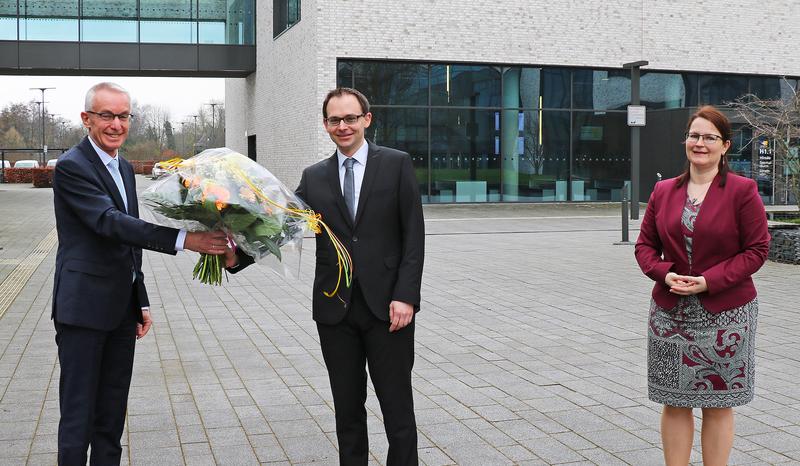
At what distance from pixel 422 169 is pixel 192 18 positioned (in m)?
11.5

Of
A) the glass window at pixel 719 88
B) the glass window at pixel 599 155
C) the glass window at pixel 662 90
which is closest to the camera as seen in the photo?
the glass window at pixel 599 155

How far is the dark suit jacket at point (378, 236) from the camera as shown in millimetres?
3854

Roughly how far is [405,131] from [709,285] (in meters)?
23.1

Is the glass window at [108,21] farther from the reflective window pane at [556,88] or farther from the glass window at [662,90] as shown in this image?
the glass window at [662,90]

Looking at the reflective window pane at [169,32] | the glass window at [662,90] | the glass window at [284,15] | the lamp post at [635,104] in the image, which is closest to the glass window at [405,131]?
the glass window at [284,15]

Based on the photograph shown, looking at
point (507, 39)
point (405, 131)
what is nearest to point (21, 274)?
point (405, 131)

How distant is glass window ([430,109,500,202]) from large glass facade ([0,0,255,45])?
10868mm

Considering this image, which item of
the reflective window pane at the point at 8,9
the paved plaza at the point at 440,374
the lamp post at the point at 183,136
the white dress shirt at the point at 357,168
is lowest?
the paved plaza at the point at 440,374

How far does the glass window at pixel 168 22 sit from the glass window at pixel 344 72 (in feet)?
29.7

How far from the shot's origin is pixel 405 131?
1051 inches

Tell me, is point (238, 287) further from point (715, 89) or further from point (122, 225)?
point (715, 89)

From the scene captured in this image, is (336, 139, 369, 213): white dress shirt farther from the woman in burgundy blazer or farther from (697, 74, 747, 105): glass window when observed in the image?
(697, 74, 747, 105): glass window

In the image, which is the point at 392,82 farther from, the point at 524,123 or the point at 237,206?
the point at 237,206

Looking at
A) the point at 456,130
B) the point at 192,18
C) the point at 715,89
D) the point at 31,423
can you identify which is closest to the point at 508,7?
the point at 456,130
